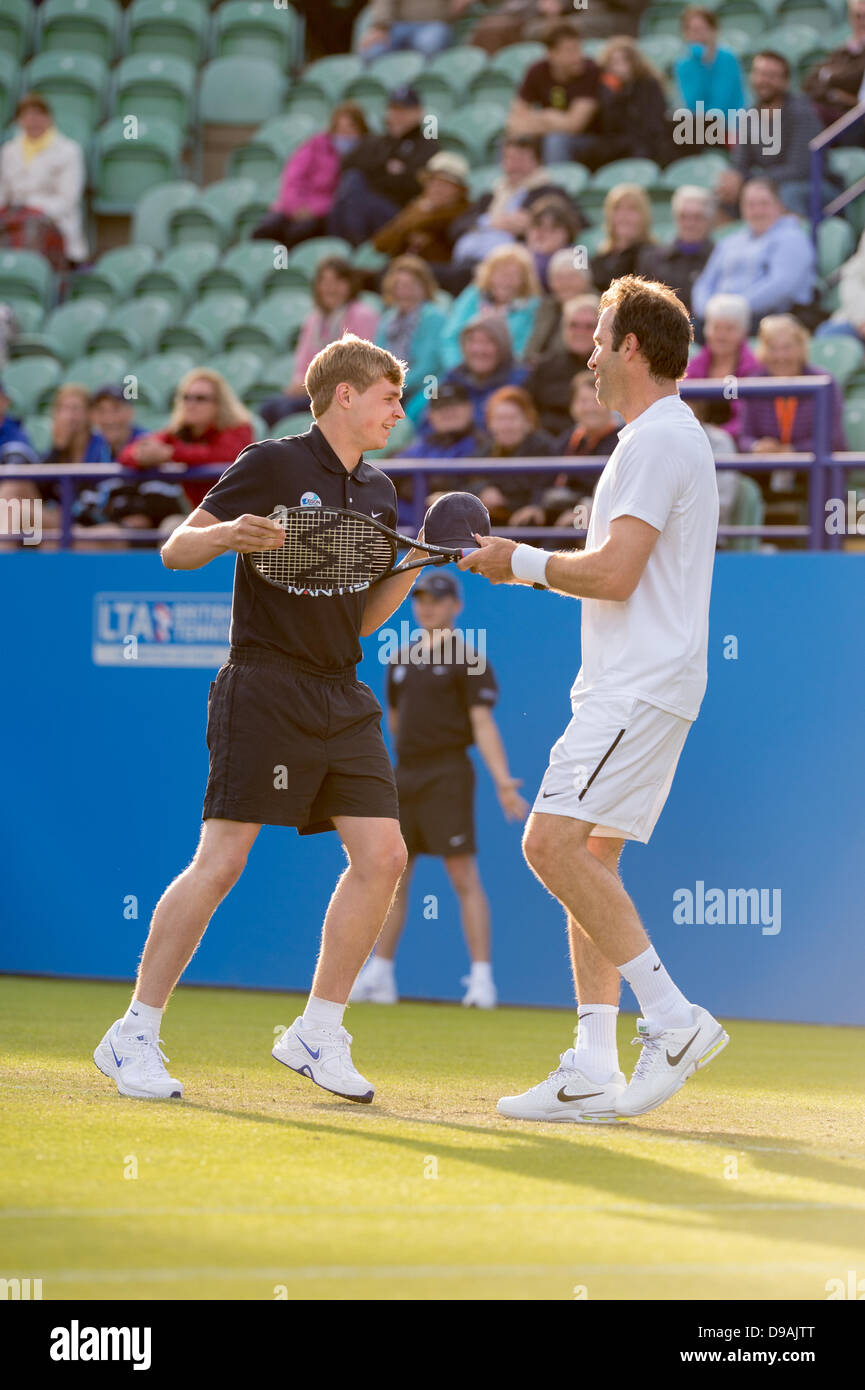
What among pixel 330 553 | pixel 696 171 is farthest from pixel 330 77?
pixel 330 553

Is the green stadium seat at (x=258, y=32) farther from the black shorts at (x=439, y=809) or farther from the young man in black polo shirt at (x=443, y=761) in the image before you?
the black shorts at (x=439, y=809)

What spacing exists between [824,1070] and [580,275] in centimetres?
507

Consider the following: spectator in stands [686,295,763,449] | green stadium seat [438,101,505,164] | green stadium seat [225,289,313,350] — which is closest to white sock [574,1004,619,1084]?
spectator in stands [686,295,763,449]

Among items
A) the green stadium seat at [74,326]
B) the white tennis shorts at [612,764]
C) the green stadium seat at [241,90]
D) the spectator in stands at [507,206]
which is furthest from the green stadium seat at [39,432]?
the white tennis shorts at [612,764]

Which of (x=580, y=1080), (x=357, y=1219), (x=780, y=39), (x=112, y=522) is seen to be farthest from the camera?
(x=780, y=39)

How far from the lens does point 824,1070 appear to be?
6730 mm

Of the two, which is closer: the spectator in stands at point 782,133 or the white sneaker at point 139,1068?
the white sneaker at point 139,1068

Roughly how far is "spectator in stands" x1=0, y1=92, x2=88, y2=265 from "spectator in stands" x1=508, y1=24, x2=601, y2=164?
382 cm

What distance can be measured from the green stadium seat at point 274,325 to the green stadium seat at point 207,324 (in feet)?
0.64

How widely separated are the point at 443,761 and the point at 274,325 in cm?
573

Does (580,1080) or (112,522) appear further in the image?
(112,522)

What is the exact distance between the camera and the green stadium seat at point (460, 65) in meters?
15.2
